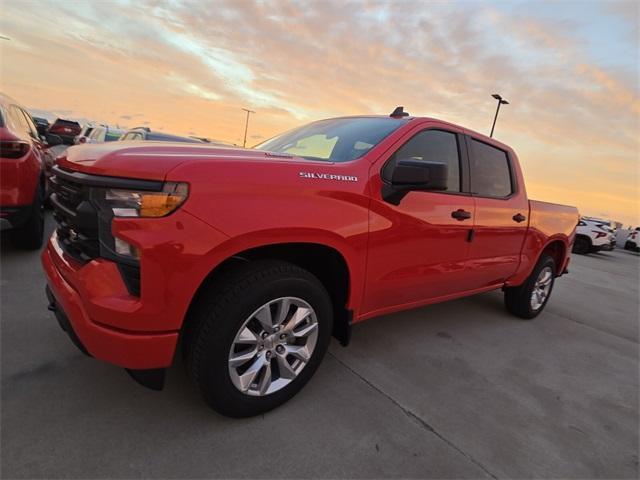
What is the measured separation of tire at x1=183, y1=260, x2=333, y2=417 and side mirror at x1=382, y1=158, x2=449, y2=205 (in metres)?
0.81

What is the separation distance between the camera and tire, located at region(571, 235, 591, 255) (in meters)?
16.7

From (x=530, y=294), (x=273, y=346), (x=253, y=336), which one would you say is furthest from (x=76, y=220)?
(x=530, y=294)

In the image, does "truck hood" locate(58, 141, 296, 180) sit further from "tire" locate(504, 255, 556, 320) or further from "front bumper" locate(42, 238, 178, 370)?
"tire" locate(504, 255, 556, 320)

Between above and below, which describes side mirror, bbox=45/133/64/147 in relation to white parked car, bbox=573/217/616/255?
above

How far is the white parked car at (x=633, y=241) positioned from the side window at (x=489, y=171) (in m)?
25.7

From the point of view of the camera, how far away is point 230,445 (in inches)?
80.5

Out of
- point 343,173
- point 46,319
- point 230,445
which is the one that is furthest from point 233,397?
point 46,319

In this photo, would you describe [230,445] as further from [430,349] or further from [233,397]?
[430,349]

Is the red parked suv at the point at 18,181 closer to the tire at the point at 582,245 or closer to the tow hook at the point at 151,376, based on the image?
the tow hook at the point at 151,376

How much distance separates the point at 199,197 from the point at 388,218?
1275 millimetres

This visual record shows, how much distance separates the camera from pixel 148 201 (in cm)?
177

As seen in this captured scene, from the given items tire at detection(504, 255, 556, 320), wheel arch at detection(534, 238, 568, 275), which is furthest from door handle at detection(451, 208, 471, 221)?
wheel arch at detection(534, 238, 568, 275)

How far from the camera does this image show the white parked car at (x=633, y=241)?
23672 millimetres

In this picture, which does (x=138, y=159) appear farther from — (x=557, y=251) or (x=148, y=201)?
(x=557, y=251)
